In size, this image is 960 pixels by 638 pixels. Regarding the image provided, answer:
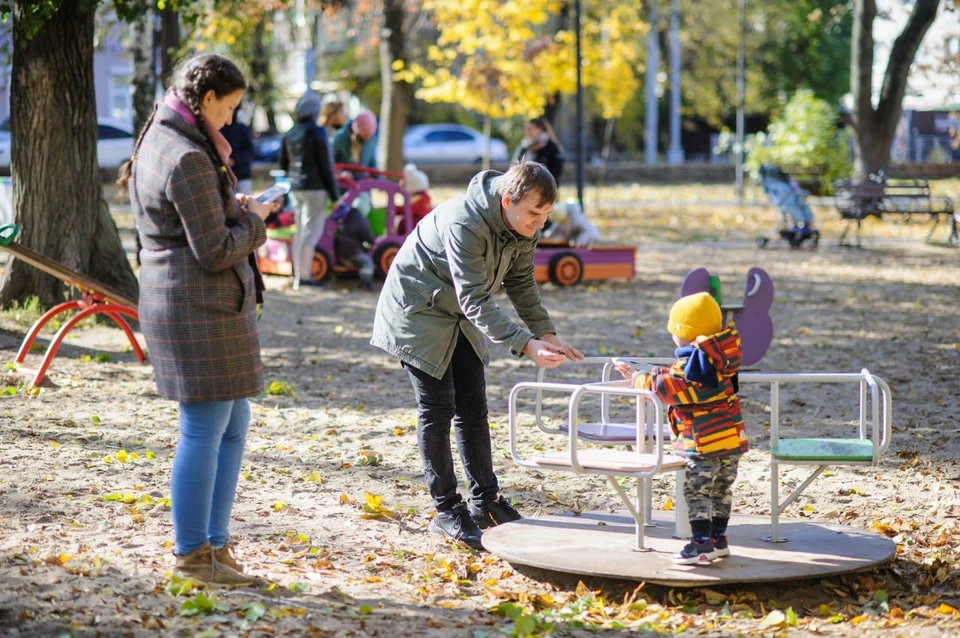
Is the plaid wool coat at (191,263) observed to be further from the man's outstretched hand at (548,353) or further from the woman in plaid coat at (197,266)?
the man's outstretched hand at (548,353)

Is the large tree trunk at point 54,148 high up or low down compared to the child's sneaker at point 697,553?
up

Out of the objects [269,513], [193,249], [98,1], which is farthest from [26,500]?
[98,1]

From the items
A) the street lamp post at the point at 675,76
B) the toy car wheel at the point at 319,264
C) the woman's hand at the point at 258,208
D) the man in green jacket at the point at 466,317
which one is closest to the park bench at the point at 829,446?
the man in green jacket at the point at 466,317

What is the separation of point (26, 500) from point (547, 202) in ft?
8.63

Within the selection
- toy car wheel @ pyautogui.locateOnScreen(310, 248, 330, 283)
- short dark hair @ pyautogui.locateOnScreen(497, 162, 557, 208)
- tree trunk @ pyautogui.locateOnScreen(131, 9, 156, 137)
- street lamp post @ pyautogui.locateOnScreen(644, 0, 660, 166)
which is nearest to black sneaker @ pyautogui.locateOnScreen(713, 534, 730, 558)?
short dark hair @ pyautogui.locateOnScreen(497, 162, 557, 208)

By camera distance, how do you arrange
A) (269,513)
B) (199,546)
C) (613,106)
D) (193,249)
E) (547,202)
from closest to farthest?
(193,249), (199,546), (547,202), (269,513), (613,106)

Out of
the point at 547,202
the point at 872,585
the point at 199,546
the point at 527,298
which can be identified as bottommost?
the point at 872,585

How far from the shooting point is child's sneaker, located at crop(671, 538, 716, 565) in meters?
4.57

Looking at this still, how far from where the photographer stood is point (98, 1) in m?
9.30

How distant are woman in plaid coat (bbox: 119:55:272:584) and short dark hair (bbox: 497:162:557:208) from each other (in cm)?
96

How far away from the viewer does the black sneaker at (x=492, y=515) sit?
17.5ft

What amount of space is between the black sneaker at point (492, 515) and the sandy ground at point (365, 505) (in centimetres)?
25

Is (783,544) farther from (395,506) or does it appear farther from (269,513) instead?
(269,513)

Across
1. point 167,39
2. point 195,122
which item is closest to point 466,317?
point 195,122
